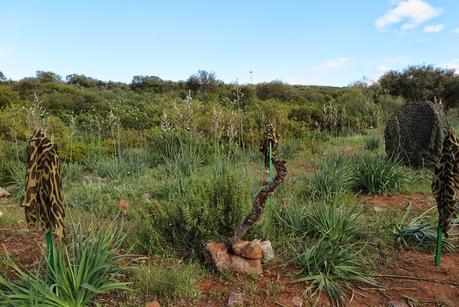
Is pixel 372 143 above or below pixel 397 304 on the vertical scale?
above

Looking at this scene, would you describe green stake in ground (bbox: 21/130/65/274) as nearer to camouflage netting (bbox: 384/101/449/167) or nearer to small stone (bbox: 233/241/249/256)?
small stone (bbox: 233/241/249/256)

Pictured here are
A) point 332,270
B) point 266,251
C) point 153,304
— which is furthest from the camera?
point 266,251

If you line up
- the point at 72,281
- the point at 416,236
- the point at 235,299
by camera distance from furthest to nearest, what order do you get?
the point at 416,236
the point at 235,299
the point at 72,281

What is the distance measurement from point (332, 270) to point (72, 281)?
197 cm

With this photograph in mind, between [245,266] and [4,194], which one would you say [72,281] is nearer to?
[245,266]

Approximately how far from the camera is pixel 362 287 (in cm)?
330

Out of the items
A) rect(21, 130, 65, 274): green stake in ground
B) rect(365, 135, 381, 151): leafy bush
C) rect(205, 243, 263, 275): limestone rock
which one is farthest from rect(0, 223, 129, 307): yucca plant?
rect(365, 135, 381, 151): leafy bush

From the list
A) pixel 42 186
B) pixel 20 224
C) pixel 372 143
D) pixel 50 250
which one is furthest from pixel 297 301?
pixel 372 143

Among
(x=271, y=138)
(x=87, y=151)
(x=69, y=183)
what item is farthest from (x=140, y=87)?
(x=271, y=138)

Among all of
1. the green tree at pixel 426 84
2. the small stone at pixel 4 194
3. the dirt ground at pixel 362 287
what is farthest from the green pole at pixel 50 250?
the green tree at pixel 426 84

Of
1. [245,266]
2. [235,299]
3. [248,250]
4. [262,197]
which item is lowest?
[235,299]

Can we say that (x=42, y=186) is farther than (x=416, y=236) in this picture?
No

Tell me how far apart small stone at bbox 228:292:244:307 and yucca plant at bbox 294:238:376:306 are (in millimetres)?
507

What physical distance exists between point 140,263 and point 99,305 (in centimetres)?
73
